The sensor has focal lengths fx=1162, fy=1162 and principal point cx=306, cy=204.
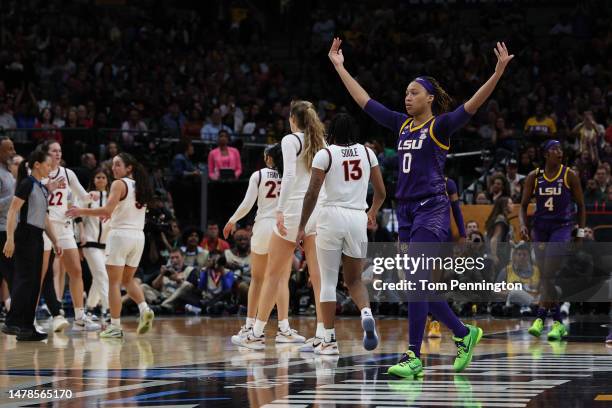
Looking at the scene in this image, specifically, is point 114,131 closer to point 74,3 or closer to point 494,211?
point 494,211

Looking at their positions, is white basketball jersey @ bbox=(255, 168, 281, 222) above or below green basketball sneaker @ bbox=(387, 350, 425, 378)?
above

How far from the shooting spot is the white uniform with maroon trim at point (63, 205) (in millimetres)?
13672

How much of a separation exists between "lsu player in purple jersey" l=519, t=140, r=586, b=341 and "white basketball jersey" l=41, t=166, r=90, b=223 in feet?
17.0

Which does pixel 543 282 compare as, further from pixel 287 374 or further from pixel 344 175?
pixel 287 374

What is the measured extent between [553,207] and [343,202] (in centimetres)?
343

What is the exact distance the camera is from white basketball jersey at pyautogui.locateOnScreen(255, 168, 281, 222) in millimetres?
11844

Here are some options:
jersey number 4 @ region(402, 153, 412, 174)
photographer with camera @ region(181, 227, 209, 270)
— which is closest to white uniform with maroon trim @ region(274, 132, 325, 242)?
jersey number 4 @ region(402, 153, 412, 174)

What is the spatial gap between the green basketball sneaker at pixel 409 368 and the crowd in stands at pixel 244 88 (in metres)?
8.27

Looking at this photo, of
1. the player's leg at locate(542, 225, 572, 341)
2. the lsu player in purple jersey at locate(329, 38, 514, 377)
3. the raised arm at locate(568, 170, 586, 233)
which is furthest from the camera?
the raised arm at locate(568, 170, 586, 233)

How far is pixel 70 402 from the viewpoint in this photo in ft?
23.2

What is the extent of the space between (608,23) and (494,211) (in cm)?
837

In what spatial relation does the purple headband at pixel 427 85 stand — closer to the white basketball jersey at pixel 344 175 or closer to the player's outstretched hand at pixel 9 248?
the white basketball jersey at pixel 344 175

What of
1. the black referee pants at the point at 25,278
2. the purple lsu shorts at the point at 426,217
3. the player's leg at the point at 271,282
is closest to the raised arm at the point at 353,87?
the purple lsu shorts at the point at 426,217

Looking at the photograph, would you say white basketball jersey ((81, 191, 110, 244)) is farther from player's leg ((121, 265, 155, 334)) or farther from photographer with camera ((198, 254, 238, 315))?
photographer with camera ((198, 254, 238, 315))
